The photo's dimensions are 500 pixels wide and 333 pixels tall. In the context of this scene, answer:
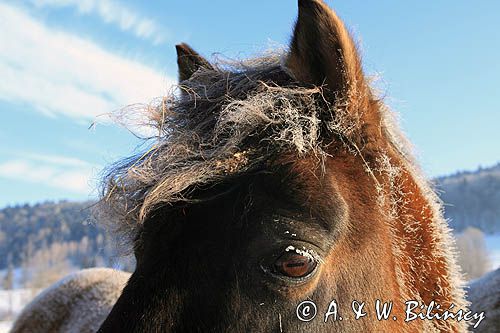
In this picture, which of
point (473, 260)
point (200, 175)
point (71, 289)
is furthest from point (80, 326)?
point (473, 260)

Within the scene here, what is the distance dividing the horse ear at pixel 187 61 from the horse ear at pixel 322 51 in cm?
94

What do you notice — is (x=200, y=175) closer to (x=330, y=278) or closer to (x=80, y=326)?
(x=330, y=278)

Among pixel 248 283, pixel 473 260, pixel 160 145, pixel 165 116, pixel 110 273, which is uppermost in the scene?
pixel 165 116

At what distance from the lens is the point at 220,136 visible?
2072mm

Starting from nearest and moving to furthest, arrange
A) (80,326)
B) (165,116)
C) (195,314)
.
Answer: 1. (195,314)
2. (165,116)
3. (80,326)

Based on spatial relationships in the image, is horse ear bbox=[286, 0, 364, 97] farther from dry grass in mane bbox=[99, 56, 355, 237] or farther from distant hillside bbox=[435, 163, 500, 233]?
distant hillside bbox=[435, 163, 500, 233]

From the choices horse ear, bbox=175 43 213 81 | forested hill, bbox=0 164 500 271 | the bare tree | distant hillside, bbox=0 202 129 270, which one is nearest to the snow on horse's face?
horse ear, bbox=175 43 213 81

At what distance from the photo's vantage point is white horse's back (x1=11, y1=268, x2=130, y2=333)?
538 centimetres

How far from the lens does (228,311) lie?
1719 millimetres

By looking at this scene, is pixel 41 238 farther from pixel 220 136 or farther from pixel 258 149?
pixel 258 149

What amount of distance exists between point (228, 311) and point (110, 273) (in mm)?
4777

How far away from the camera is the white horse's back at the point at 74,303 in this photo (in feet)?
17.7

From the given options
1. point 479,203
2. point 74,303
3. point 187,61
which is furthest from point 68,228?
point 187,61

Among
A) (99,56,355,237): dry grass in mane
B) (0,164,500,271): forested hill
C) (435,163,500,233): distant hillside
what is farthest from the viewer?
(435,163,500,233): distant hillside
